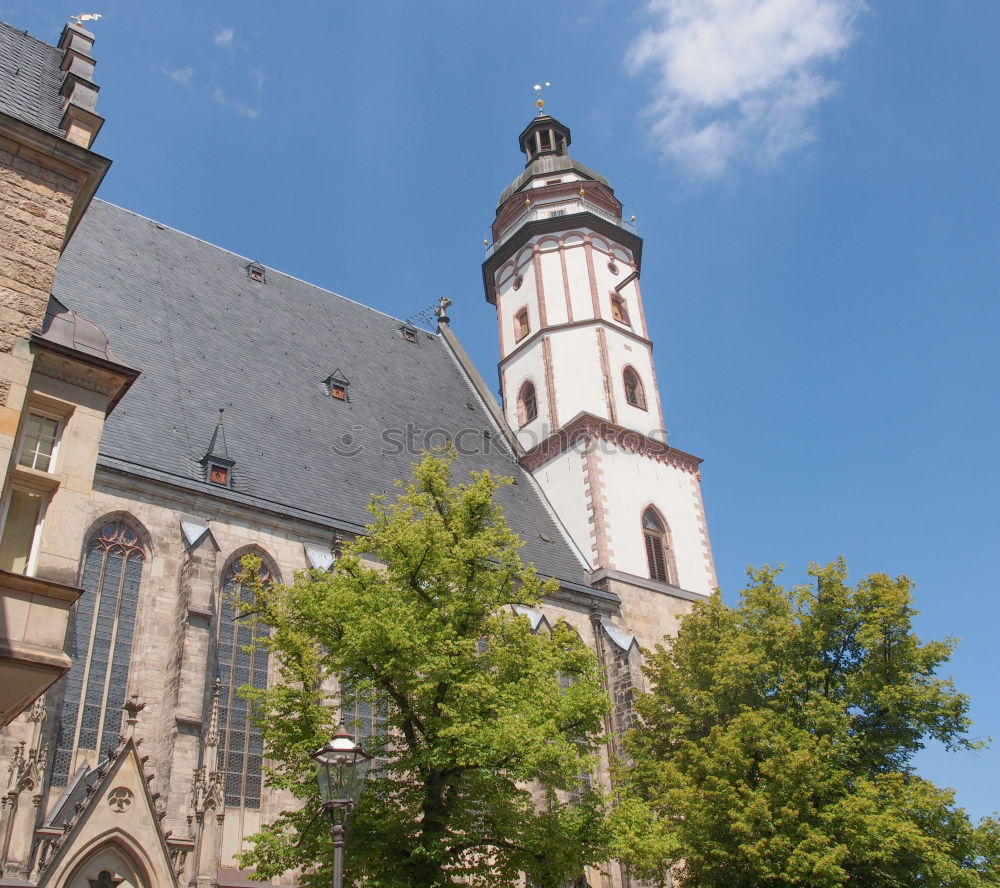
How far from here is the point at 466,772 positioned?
442 inches

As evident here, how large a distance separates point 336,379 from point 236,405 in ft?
12.5

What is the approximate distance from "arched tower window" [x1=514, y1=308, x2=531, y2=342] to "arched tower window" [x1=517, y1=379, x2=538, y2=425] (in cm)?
176

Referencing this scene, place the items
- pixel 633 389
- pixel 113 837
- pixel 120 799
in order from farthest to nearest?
pixel 633 389 < pixel 120 799 < pixel 113 837

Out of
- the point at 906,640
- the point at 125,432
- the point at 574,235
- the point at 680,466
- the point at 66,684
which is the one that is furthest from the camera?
the point at 574,235

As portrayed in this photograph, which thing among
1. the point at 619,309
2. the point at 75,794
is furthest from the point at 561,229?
the point at 75,794

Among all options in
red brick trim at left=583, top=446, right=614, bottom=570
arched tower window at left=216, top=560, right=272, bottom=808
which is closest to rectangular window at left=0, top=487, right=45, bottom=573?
arched tower window at left=216, top=560, right=272, bottom=808

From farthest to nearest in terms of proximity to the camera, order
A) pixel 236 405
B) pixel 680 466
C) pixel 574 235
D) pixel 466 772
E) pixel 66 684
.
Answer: pixel 574 235 < pixel 680 466 < pixel 236 405 < pixel 66 684 < pixel 466 772

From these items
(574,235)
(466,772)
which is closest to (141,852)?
(466,772)

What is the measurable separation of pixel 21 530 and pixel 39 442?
83cm

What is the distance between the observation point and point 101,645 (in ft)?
48.0

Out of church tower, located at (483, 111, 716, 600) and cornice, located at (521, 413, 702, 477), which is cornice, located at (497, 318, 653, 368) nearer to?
church tower, located at (483, 111, 716, 600)

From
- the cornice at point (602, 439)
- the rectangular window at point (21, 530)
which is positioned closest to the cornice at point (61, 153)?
Answer: the rectangular window at point (21, 530)

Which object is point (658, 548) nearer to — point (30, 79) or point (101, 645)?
point (101, 645)

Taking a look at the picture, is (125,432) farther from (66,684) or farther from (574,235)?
(574,235)
